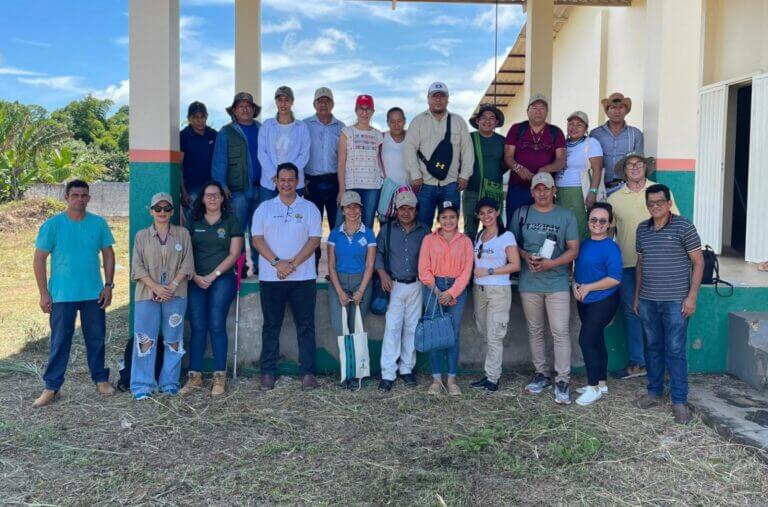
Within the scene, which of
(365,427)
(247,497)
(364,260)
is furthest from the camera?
(364,260)

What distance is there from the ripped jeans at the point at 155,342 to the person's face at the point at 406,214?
1873 mm

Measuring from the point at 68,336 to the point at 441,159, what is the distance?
336cm

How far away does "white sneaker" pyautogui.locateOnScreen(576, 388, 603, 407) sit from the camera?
16.5ft

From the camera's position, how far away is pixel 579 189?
5.75 metres

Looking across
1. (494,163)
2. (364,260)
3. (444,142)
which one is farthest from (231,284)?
(494,163)

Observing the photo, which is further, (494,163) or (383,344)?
(494,163)

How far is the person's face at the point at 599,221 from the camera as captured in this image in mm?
4883

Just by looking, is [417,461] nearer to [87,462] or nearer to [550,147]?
[87,462]

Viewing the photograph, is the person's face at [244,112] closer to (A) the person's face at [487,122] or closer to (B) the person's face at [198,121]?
(B) the person's face at [198,121]

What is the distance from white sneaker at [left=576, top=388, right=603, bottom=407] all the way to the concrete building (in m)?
0.86

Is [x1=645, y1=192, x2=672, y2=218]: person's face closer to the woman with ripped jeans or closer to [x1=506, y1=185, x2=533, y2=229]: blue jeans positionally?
[x1=506, y1=185, x2=533, y2=229]: blue jeans

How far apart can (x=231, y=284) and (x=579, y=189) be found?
3130 mm

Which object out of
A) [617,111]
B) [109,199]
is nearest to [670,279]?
[617,111]

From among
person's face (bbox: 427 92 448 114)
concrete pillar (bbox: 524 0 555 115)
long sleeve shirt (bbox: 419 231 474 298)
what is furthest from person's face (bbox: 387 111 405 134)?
concrete pillar (bbox: 524 0 555 115)
